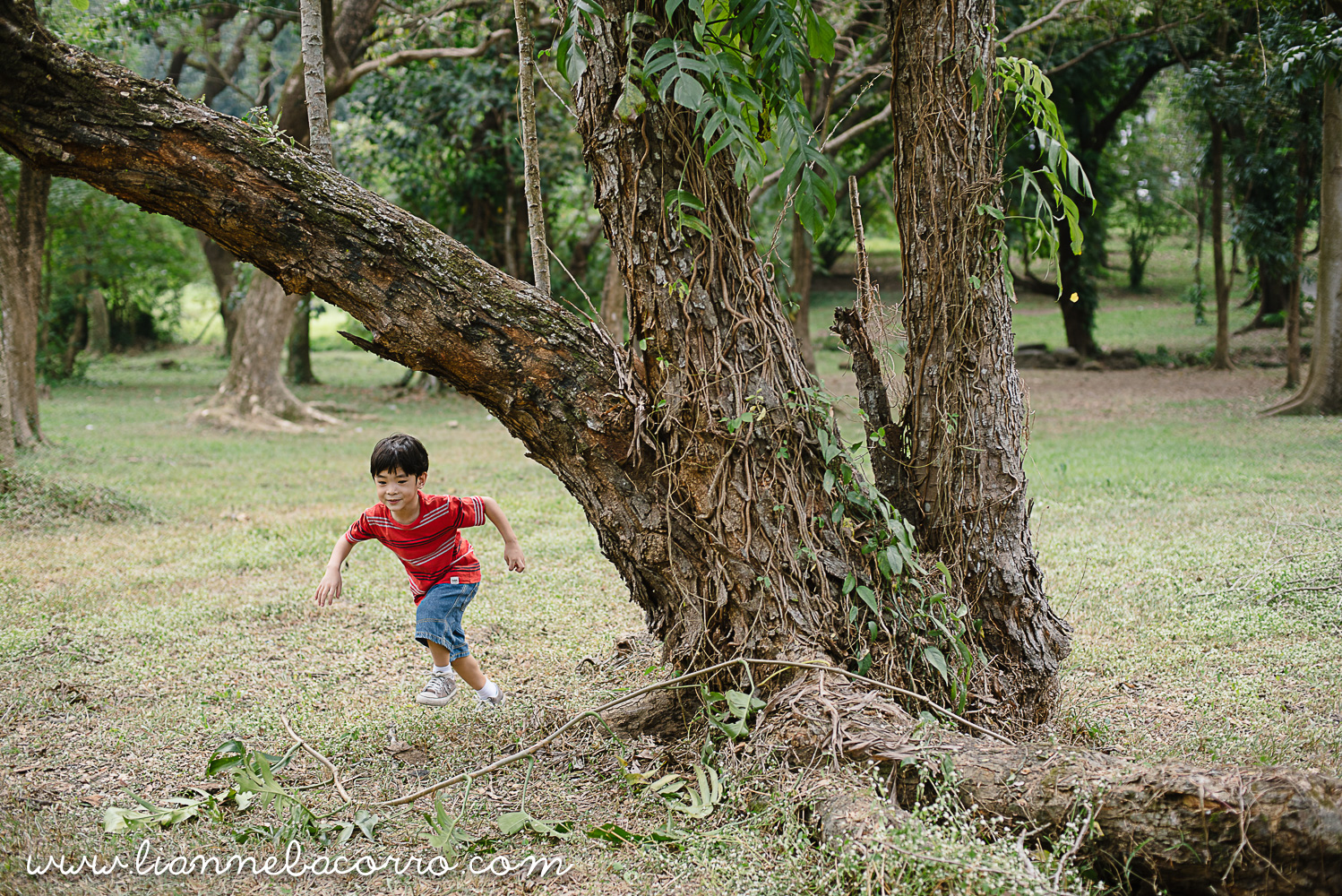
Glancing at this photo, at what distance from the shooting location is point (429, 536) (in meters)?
3.67

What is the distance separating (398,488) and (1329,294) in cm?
1056

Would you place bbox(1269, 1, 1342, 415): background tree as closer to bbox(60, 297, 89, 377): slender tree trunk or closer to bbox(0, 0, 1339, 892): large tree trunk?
bbox(0, 0, 1339, 892): large tree trunk

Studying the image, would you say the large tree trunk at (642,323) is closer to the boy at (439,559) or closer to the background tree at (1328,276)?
the boy at (439,559)

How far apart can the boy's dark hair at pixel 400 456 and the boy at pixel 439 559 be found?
0.06m

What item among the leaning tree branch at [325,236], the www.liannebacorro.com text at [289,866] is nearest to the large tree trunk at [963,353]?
the leaning tree branch at [325,236]

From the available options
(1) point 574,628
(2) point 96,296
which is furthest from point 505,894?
(2) point 96,296

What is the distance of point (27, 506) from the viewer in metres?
6.57

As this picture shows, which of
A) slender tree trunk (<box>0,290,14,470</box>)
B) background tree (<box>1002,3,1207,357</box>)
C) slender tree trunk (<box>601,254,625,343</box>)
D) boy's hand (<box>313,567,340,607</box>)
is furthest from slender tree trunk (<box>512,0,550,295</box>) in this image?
slender tree trunk (<box>601,254,625,343</box>)

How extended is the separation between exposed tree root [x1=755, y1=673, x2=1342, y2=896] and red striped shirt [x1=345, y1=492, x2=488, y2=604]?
63.1 inches

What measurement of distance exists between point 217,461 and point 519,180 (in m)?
6.72

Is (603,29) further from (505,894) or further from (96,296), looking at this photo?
(96,296)

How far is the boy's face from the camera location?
11.3 feet

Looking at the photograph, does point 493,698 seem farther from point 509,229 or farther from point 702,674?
point 509,229

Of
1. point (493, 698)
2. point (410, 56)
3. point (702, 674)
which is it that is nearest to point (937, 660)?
point (702, 674)
